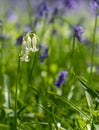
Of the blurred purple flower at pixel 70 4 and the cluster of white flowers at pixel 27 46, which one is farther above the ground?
the blurred purple flower at pixel 70 4

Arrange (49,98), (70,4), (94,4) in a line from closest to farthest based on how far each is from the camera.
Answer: (94,4) → (49,98) → (70,4)

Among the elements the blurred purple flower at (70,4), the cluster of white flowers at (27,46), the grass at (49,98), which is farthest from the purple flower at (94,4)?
the blurred purple flower at (70,4)

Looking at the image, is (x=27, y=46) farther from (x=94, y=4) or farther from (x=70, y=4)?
(x=70, y=4)

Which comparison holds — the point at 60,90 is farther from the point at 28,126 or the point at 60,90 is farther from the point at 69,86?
the point at 28,126

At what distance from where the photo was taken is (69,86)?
2.72 meters

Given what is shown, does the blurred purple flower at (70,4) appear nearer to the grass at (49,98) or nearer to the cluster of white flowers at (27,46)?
the grass at (49,98)

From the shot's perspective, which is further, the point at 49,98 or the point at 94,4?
the point at 49,98

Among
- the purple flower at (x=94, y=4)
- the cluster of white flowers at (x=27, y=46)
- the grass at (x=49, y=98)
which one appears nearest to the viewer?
the cluster of white flowers at (x=27, y=46)

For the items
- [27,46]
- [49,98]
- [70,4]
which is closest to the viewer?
[27,46]

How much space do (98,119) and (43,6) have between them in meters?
1.15

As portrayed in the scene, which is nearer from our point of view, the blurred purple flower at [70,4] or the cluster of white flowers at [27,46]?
the cluster of white flowers at [27,46]

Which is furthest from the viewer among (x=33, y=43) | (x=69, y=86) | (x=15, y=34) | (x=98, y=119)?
(x=15, y=34)

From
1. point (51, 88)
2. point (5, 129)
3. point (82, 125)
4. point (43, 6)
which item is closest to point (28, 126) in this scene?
point (5, 129)

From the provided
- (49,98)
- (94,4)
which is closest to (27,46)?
(94,4)
